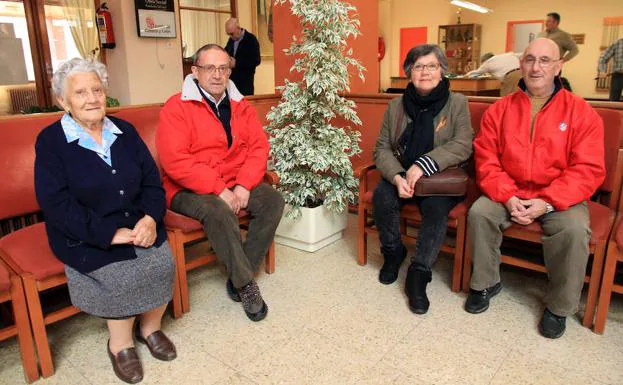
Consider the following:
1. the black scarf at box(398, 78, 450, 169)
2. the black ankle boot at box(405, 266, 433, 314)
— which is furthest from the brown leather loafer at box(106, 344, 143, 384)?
the black scarf at box(398, 78, 450, 169)

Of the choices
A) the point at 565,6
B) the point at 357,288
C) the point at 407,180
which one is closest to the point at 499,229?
the point at 407,180

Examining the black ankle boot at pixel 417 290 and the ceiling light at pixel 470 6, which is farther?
the ceiling light at pixel 470 6

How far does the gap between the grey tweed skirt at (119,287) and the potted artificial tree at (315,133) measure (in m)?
1.30

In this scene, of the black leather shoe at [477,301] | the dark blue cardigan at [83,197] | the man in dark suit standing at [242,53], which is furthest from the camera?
the man in dark suit standing at [242,53]

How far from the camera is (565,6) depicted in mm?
9195

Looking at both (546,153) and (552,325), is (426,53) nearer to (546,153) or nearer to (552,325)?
(546,153)

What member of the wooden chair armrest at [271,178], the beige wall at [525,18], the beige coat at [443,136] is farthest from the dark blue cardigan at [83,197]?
the beige wall at [525,18]

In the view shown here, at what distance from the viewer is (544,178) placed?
7.55 feet

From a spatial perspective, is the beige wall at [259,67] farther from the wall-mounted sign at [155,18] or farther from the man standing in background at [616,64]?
the man standing in background at [616,64]

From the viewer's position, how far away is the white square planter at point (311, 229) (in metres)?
3.14

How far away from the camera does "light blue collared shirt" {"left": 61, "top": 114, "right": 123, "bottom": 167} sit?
189 cm

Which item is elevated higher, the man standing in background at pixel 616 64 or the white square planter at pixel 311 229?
the man standing in background at pixel 616 64

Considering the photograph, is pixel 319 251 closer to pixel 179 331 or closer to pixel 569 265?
pixel 179 331

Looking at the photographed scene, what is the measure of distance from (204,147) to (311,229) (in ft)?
3.18
